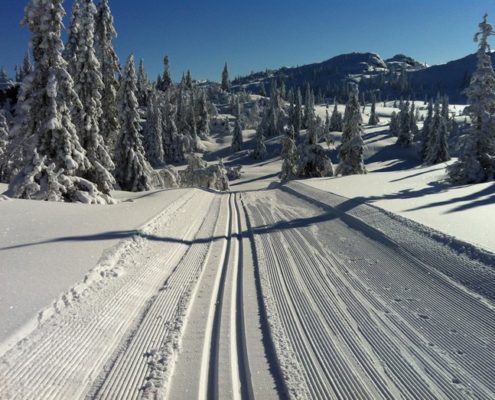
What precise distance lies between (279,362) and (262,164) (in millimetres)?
83012

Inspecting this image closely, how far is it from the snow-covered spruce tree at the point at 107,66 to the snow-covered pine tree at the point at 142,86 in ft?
254

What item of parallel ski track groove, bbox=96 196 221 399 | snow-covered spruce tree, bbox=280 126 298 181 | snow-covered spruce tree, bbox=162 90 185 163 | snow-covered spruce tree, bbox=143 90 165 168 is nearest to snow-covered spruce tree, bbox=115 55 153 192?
snow-covered spruce tree, bbox=280 126 298 181

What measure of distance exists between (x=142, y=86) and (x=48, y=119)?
335 ft

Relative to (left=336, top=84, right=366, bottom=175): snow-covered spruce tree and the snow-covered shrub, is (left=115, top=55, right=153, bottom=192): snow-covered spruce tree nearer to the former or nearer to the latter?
the snow-covered shrub

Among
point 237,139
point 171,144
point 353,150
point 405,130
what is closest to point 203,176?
point 353,150

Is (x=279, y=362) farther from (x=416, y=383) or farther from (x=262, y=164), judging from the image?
(x=262, y=164)

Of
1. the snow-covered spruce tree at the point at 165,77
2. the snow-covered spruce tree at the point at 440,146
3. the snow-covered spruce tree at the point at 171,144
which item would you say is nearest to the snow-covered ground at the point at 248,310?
the snow-covered spruce tree at the point at 440,146

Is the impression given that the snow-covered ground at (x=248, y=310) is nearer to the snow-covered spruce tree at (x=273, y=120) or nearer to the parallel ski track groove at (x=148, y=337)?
the parallel ski track groove at (x=148, y=337)

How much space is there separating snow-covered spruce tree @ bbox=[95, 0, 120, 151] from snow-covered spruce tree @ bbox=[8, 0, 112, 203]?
11028 mm

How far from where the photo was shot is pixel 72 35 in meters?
22.7

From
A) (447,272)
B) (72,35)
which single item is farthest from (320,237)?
(72,35)

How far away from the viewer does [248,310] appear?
6098mm

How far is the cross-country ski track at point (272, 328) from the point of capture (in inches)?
163

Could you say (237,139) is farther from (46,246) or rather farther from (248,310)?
(248,310)
